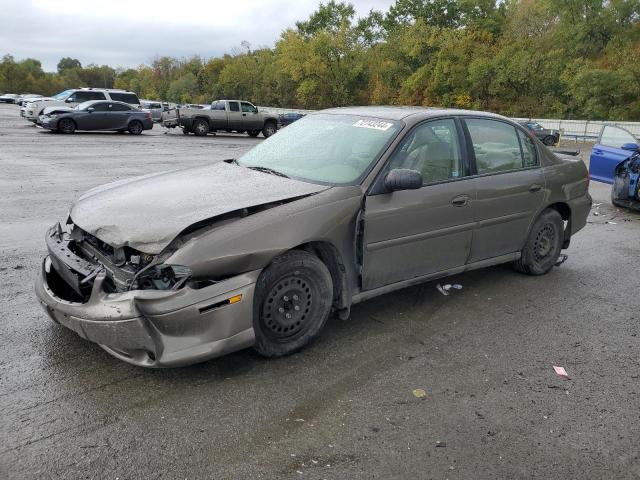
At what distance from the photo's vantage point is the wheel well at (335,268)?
390 centimetres

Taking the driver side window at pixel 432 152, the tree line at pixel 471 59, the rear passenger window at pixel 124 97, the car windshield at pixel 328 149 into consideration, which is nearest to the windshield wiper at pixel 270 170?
the car windshield at pixel 328 149

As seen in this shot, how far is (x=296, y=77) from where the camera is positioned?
223ft

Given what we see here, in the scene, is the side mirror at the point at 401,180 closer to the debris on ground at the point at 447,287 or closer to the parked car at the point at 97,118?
the debris on ground at the point at 447,287

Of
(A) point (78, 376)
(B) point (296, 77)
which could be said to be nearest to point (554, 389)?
(A) point (78, 376)

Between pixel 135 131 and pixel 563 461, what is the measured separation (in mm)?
25098

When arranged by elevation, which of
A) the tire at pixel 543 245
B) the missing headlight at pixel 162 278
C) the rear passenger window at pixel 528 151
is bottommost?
the tire at pixel 543 245

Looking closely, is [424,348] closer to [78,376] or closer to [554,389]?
[554,389]

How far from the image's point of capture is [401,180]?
4.05m

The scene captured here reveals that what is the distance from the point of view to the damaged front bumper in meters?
3.12

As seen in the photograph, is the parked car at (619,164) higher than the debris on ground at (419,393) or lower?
higher

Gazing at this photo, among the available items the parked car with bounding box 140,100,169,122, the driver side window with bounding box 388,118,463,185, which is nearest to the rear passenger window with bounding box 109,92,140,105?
the parked car with bounding box 140,100,169,122

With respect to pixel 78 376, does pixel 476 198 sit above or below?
above

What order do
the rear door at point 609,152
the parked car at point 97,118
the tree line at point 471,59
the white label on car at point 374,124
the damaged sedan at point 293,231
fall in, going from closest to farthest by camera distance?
the damaged sedan at point 293,231 < the white label on car at point 374,124 < the rear door at point 609,152 < the parked car at point 97,118 < the tree line at point 471,59

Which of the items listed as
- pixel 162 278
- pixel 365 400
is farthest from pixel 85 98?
pixel 365 400
